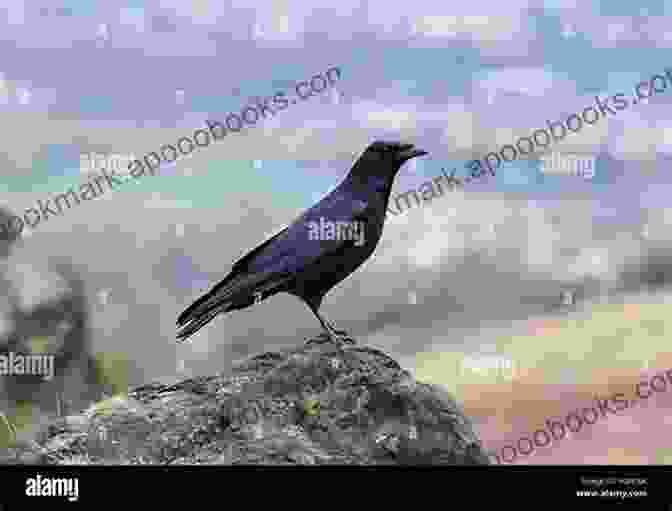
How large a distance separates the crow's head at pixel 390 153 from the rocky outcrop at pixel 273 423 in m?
0.96

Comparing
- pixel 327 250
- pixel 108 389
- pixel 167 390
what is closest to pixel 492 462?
pixel 327 250

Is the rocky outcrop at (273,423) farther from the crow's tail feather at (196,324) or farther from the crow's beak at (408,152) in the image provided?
the crow's beak at (408,152)

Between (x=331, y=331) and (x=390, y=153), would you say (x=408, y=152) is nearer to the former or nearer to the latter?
(x=390, y=153)

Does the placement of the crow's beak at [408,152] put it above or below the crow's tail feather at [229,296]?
above

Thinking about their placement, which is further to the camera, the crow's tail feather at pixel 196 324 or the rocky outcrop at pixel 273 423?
the crow's tail feather at pixel 196 324

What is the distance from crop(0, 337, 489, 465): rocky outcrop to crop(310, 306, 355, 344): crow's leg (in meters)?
0.11

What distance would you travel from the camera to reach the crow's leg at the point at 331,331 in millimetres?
4293

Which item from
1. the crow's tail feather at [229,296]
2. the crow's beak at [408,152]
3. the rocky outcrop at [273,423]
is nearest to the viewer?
the rocky outcrop at [273,423]

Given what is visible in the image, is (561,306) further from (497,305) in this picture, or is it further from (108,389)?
(108,389)

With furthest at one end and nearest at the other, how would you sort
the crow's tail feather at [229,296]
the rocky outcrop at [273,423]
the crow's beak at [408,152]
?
the crow's beak at [408,152] → the crow's tail feather at [229,296] → the rocky outcrop at [273,423]

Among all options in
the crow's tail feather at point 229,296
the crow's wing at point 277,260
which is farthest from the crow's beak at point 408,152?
the crow's tail feather at point 229,296

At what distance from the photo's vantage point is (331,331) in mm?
4297

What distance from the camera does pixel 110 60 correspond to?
14.0ft

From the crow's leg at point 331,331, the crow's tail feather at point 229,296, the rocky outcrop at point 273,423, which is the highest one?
the crow's tail feather at point 229,296
